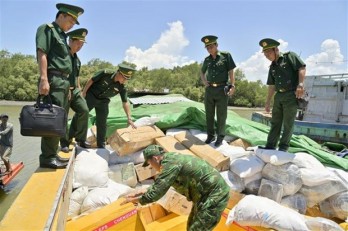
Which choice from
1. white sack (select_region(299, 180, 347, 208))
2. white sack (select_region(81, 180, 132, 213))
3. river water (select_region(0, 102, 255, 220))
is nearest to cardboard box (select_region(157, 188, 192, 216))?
white sack (select_region(81, 180, 132, 213))

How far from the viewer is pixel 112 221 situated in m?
2.65

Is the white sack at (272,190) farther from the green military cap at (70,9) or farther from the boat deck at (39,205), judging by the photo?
the green military cap at (70,9)

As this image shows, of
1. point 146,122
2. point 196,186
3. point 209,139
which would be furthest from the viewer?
point 146,122

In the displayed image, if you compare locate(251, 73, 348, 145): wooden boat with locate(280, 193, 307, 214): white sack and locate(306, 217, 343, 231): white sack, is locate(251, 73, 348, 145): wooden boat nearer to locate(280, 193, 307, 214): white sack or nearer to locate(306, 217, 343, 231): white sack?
locate(280, 193, 307, 214): white sack

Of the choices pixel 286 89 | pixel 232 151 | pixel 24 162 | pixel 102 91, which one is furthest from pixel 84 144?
pixel 24 162

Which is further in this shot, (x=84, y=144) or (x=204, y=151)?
(x=84, y=144)

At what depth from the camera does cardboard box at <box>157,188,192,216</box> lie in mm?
3010

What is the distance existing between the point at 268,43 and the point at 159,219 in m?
2.40

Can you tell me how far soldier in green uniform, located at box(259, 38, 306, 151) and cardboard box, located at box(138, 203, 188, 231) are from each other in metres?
1.71

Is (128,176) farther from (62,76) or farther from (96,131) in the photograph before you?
(62,76)

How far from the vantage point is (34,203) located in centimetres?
222

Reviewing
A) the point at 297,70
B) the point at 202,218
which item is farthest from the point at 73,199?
the point at 297,70

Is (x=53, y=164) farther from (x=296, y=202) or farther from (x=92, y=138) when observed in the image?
(x=296, y=202)

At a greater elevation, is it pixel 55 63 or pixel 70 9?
pixel 70 9
